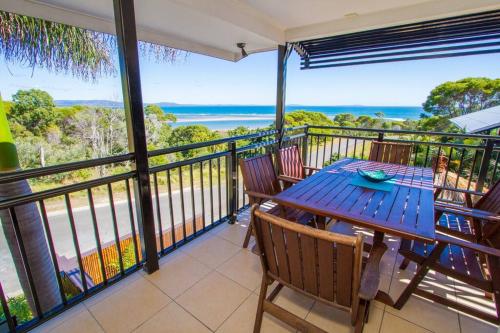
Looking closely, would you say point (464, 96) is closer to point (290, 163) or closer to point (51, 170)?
point (290, 163)

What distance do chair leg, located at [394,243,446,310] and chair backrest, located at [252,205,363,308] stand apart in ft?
2.64

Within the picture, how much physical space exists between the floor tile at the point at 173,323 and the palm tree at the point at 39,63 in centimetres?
185

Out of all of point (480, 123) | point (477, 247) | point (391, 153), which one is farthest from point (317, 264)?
point (480, 123)

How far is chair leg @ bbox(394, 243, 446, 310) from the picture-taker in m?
1.39

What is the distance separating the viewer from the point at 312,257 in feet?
3.17

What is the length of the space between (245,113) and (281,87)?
90.6ft

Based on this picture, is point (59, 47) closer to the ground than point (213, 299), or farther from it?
farther from it

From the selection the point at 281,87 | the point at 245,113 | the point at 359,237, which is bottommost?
the point at 359,237

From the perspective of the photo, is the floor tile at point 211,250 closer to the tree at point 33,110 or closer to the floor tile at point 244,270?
the floor tile at point 244,270

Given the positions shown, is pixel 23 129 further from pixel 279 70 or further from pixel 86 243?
pixel 279 70

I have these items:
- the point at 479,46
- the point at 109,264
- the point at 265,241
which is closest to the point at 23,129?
the point at 109,264

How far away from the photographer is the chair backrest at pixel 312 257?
867 millimetres

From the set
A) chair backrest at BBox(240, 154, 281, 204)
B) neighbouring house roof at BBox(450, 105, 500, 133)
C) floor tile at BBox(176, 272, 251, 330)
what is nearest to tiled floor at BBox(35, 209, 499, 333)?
floor tile at BBox(176, 272, 251, 330)

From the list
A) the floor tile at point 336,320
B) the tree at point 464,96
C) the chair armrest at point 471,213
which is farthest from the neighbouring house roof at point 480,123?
the tree at point 464,96
